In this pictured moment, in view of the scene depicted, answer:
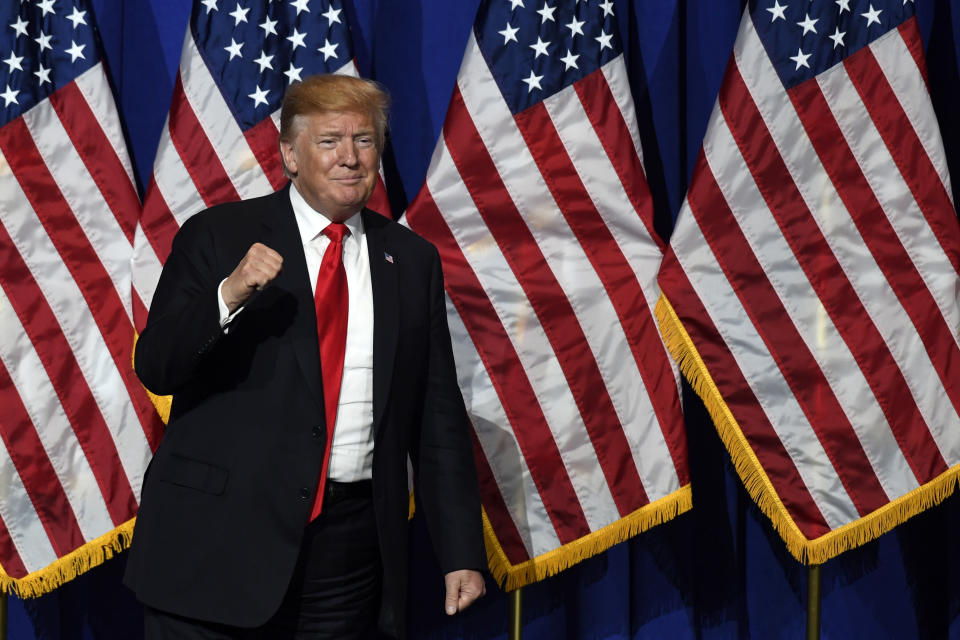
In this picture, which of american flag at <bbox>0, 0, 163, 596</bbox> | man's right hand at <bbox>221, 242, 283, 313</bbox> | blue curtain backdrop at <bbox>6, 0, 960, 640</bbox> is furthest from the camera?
blue curtain backdrop at <bbox>6, 0, 960, 640</bbox>

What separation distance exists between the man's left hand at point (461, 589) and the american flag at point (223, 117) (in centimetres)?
100

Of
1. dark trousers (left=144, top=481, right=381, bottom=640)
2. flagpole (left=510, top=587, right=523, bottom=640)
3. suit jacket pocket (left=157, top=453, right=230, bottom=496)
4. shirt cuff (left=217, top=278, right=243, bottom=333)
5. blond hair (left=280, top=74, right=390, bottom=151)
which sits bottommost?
flagpole (left=510, top=587, right=523, bottom=640)

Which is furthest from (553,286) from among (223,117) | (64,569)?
(64,569)

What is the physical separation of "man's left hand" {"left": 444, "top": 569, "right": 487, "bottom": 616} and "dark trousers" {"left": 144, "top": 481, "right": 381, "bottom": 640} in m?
0.14

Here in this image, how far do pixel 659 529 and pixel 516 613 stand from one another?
513 millimetres

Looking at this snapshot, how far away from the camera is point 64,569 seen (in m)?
2.60

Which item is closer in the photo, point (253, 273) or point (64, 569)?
point (253, 273)

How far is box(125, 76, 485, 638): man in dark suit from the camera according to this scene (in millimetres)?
1733

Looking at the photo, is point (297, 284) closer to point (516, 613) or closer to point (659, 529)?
point (516, 613)

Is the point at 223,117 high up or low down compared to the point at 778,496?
up

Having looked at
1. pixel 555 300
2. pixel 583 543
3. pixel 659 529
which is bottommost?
pixel 659 529

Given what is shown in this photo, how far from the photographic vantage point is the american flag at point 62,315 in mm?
2584

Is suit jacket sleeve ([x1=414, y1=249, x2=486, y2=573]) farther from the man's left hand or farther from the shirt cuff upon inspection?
the shirt cuff

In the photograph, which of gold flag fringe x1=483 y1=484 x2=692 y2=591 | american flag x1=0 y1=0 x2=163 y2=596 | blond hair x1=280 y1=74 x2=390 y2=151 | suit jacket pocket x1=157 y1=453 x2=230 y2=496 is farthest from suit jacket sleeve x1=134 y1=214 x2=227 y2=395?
gold flag fringe x1=483 y1=484 x2=692 y2=591
